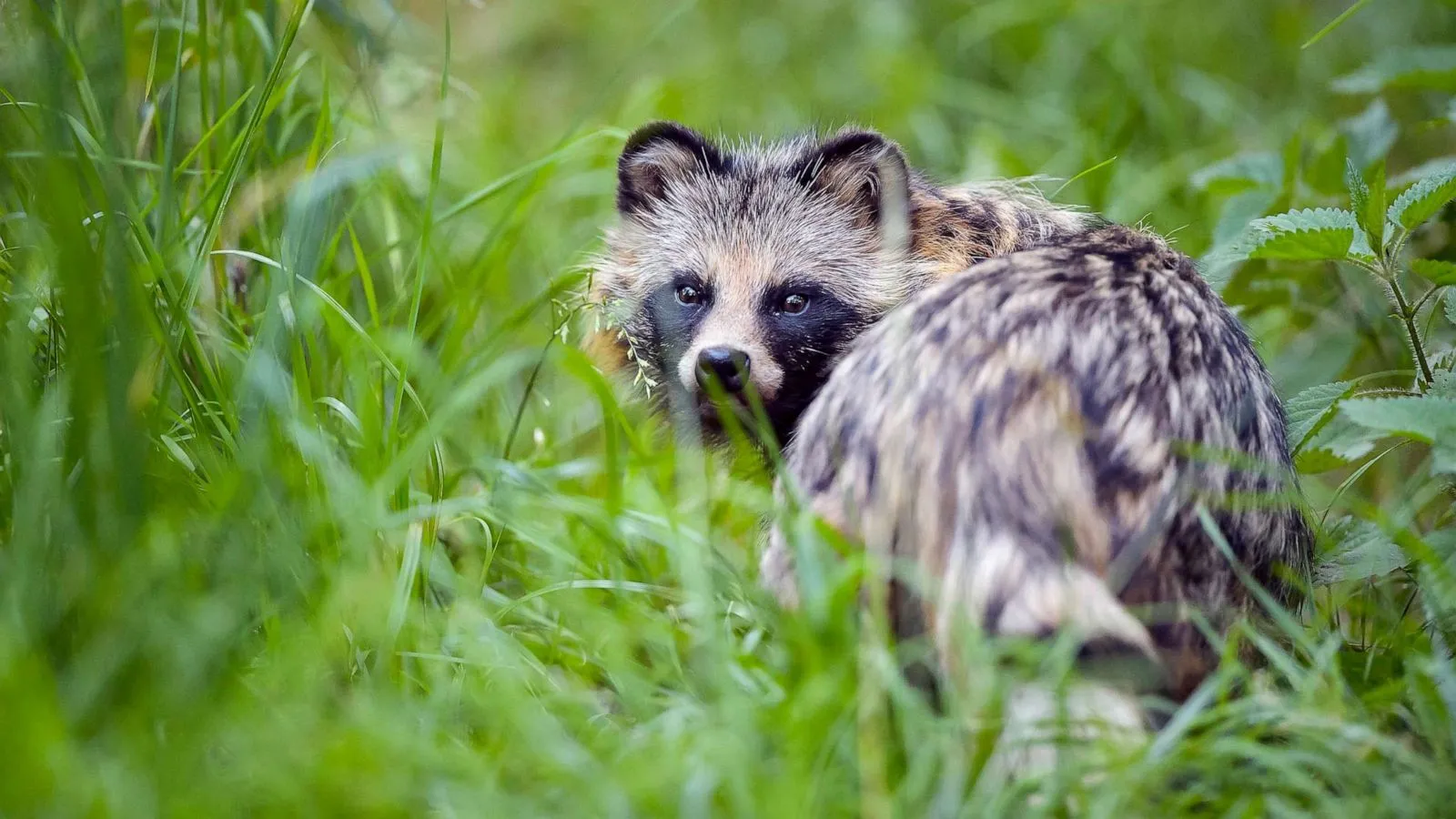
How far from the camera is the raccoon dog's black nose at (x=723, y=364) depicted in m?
4.20

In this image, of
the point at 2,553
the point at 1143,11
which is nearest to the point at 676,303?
the point at 2,553

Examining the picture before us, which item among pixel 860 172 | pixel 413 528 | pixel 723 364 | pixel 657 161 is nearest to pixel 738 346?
pixel 723 364

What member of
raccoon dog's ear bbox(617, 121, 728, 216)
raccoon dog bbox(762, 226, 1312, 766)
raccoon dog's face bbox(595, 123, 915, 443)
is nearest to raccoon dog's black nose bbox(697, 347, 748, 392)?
raccoon dog's face bbox(595, 123, 915, 443)

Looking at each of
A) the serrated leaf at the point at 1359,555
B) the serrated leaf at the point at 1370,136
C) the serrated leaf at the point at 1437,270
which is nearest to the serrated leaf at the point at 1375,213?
the serrated leaf at the point at 1437,270

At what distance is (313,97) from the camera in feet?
16.4

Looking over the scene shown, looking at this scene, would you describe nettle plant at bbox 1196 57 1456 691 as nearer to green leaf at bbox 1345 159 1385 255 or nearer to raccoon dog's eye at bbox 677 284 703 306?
green leaf at bbox 1345 159 1385 255

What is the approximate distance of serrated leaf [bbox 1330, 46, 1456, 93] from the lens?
443cm

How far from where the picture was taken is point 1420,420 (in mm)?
3104

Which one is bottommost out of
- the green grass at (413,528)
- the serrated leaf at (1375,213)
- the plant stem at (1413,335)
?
the green grass at (413,528)

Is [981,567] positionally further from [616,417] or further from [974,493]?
[616,417]

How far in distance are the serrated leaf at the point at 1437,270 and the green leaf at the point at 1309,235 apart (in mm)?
197

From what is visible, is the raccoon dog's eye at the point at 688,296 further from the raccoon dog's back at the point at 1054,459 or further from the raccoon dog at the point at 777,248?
the raccoon dog's back at the point at 1054,459

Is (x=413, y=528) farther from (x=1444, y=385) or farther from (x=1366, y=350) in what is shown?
(x=1366, y=350)

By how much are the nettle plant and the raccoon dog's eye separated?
1816mm
